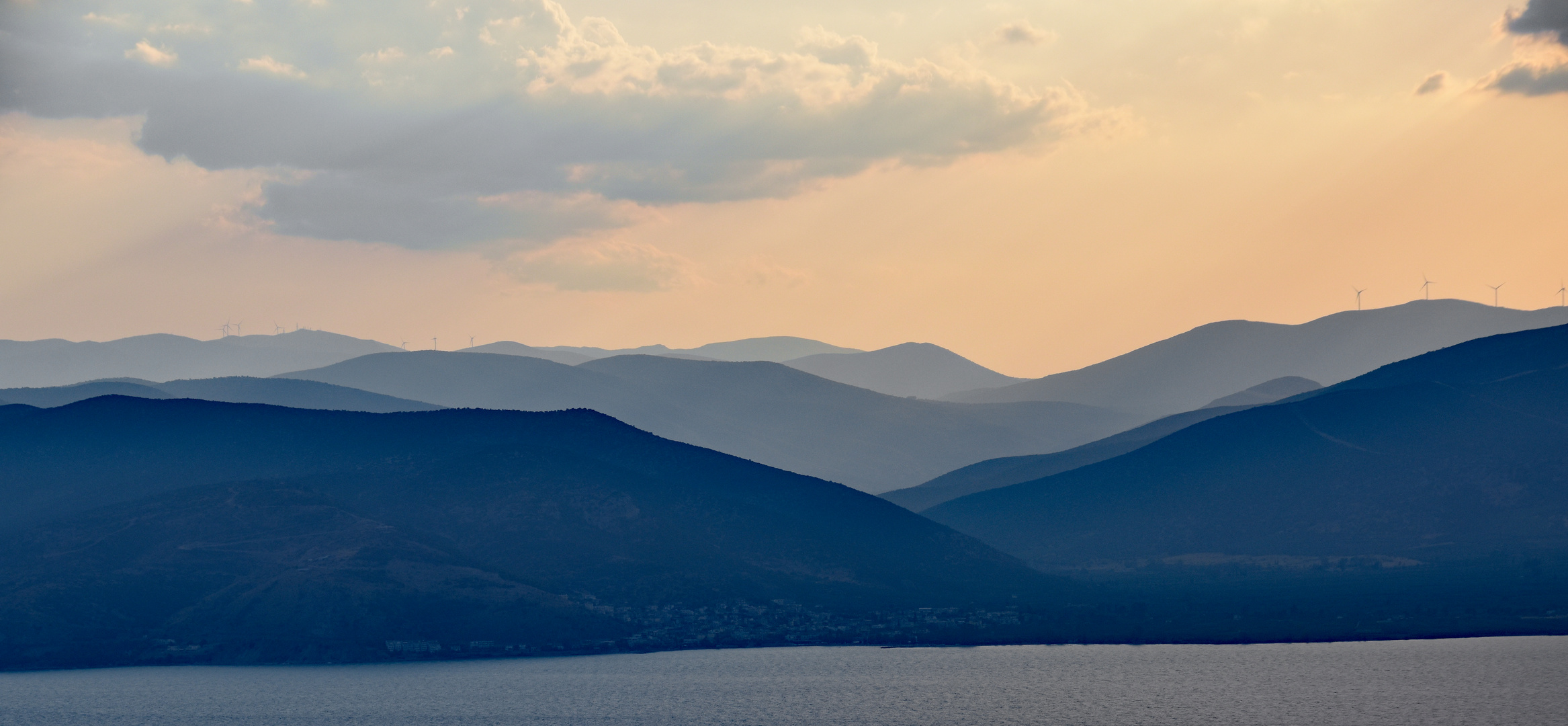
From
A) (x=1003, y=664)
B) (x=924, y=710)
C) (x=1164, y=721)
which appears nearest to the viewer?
(x=1164, y=721)

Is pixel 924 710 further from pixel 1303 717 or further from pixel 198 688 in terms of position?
pixel 198 688

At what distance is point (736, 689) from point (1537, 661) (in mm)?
95377

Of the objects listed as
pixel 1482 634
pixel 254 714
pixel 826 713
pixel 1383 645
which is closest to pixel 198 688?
pixel 254 714

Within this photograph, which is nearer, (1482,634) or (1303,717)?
(1303,717)

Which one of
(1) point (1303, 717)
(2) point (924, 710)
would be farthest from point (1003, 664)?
(1) point (1303, 717)

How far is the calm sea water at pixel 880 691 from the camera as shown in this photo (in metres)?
152

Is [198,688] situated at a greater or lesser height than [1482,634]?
lesser

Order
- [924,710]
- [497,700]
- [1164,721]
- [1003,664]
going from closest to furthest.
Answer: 1. [1164,721]
2. [924,710]
3. [497,700]
4. [1003,664]

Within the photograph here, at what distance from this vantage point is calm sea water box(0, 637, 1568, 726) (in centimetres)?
15250

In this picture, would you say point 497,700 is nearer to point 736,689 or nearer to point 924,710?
point 736,689

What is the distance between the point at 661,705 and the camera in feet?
534

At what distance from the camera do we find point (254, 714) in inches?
6339

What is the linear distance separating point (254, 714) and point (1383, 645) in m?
144

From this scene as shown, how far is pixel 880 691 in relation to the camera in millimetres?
170750
